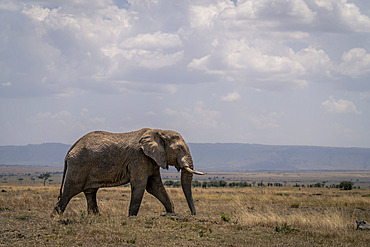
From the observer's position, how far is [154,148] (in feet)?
55.3

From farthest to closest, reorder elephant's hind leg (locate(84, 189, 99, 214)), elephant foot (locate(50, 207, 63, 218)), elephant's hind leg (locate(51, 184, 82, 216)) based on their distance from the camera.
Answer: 1. elephant's hind leg (locate(84, 189, 99, 214))
2. elephant's hind leg (locate(51, 184, 82, 216))
3. elephant foot (locate(50, 207, 63, 218))

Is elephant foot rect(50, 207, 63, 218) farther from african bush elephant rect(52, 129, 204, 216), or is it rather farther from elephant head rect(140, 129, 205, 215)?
elephant head rect(140, 129, 205, 215)

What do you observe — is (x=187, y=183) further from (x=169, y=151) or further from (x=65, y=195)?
(x=65, y=195)

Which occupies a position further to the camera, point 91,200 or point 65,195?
point 91,200

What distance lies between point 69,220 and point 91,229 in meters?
2.07

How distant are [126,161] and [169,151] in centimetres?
156

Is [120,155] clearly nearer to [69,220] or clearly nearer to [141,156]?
[141,156]

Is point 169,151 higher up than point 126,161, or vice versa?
point 169,151

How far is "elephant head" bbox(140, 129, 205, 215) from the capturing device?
55.3ft

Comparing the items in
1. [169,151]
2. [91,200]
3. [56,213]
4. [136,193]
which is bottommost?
[56,213]

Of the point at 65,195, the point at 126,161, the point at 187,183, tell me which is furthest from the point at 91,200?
the point at 187,183

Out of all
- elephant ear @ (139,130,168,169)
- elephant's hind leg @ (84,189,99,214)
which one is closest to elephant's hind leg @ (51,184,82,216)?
elephant's hind leg @ (84,189,99,214)

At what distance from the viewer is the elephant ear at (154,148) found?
1680 cm

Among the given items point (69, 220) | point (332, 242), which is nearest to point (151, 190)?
point (69, 220)
